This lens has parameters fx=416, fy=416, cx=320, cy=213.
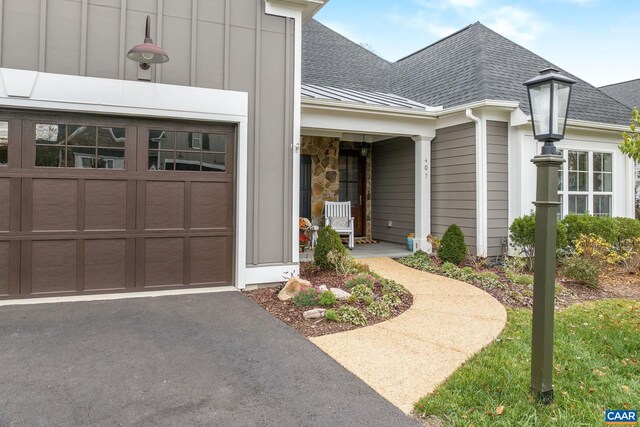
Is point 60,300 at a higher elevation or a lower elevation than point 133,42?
lower

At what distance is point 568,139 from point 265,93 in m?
5.79

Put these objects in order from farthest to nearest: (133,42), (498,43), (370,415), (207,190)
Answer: (498,43) < (207,190) < (133,42) < (370,415)

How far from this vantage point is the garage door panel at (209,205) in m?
5.27

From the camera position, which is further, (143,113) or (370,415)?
(143,113)

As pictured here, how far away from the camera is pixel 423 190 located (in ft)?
26.6

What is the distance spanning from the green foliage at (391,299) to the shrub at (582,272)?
9.40ft

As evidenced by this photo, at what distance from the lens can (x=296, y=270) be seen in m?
5.63

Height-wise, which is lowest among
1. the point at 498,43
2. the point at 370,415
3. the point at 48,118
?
the point at 370,415

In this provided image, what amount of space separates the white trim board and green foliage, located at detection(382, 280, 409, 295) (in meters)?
Answer: 1.80

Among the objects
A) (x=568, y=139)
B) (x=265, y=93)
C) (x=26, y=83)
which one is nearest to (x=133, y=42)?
(x=26, y=83)

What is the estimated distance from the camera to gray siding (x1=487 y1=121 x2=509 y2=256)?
721 centimetres

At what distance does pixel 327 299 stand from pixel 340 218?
4714 mm

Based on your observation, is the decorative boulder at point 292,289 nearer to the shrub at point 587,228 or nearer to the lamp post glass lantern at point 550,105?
the lamp post glass lantern at point 550,105

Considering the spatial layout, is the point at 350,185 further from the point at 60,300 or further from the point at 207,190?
the point at 60,300
